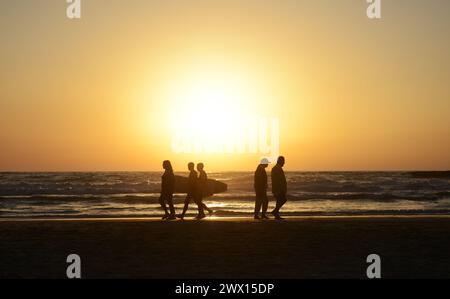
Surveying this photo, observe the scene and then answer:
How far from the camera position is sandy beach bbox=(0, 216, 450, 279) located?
13359 millimetres

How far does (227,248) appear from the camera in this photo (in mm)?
15930

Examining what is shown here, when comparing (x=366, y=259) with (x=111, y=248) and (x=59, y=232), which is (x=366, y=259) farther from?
(x=59, y=232)

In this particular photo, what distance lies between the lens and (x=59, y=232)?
18812 millimetres

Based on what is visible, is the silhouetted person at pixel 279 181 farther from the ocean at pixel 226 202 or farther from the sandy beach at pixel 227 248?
the ocean at pixel 226 202

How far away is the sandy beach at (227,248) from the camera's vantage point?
1336cm
